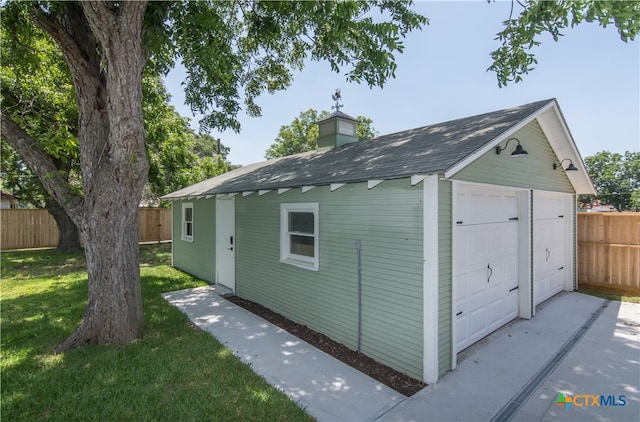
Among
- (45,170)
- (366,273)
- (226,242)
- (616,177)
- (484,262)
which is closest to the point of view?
(366,273)

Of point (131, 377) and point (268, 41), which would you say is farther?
point (268, 41)

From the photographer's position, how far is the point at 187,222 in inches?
387

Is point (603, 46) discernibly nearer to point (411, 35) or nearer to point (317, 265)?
point (411, 35)

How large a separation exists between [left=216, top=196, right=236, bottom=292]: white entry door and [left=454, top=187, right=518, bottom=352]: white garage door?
5.00 meters

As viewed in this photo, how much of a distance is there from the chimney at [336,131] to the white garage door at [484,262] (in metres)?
4.35

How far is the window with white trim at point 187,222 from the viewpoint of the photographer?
9547mm

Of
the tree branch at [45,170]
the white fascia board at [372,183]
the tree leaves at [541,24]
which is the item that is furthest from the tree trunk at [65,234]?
the tree leaves at [541,24]

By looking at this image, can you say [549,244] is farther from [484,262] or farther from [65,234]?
[65,234]

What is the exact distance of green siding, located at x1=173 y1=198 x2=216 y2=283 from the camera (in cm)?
831

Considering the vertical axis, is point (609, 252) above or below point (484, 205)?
below

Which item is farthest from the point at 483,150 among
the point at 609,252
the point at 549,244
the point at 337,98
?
the point at 609,252

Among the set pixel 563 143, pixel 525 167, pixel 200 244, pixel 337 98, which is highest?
pixel 337 98

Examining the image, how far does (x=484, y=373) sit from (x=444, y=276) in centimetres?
131

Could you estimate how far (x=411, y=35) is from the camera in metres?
6.11
